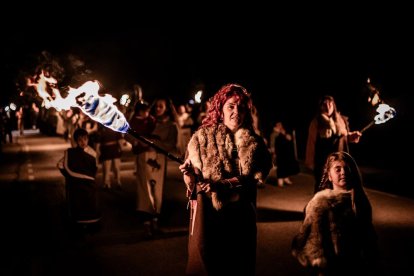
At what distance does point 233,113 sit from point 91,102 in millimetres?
1279

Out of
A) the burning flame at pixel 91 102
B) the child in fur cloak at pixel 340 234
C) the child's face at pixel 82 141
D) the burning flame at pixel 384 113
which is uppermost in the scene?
the burning flame at pixel 91 102

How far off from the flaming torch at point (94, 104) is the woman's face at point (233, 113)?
1.89 ft

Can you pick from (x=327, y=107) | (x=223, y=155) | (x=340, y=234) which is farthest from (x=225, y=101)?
(x=327, y=107)

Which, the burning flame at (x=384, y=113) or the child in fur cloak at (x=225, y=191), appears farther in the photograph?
the burning flame at (x=384, y=113)

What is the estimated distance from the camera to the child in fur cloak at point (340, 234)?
4.37m

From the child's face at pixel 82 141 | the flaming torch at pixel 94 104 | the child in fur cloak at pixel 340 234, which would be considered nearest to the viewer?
the flaming torch at pixel 94 104

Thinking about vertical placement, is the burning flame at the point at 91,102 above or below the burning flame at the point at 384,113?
above

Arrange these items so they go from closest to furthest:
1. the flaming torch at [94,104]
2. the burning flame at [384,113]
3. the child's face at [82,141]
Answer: the flaming torch at [94,104], the burning flame at [384,113], the child's face at [82,141]

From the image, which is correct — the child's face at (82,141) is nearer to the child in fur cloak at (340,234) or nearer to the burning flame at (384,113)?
the burning flame at (384,113)

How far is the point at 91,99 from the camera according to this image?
4.42m

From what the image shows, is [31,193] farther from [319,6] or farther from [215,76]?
[215,76]

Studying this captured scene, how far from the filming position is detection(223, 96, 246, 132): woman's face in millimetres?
4680

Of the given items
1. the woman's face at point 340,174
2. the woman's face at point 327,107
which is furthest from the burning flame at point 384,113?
the woman's face at point 340,174

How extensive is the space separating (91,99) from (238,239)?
5.90 ft
